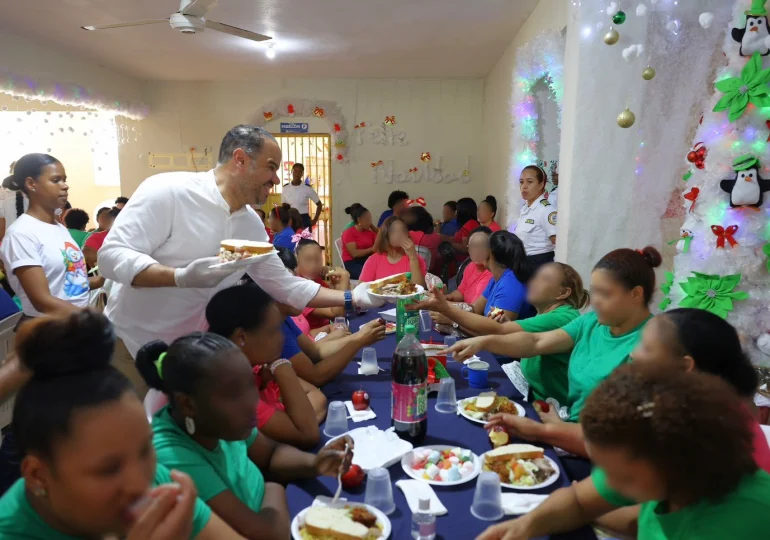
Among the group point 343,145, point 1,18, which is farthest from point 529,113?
point 1,18

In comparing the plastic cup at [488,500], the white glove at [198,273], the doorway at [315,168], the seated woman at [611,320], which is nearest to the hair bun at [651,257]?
the seated woman at [611,320]

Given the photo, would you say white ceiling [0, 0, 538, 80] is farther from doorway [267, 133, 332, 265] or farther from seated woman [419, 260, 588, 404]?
seated woman [419, 260, 588, 404]

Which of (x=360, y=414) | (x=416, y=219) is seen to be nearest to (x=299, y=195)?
(x=416, y=219)

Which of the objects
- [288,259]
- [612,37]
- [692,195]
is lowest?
[288,259]

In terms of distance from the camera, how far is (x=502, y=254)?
3.62 m

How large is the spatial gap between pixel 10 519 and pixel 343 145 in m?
9.15

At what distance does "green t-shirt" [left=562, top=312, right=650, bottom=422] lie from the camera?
219cm

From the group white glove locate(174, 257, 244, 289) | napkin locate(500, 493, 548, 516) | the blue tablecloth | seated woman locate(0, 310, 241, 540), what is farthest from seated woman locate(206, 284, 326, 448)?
seated woman locate(0, 310, 241, 540)

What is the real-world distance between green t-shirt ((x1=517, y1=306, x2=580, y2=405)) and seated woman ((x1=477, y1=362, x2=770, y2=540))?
155 centimetres

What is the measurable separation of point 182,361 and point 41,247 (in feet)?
6.83

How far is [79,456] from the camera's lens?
975 mm

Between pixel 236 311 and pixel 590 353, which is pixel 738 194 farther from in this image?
pixel 236 311

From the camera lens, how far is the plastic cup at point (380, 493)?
153 centimetres

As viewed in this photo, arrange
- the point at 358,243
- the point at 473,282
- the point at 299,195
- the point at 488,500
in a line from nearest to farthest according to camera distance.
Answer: the point at 488,500
the point at 473,282
the point at 358,243
the point at 299,195
